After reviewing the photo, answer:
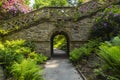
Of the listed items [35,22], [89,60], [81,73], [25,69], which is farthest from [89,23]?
[25,69]

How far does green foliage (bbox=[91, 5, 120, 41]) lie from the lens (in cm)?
1705

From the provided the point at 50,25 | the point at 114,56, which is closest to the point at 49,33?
the point at 50,25

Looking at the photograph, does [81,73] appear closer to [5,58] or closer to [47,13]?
[5,58]

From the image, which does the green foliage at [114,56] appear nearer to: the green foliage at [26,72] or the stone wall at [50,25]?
the green foliage at [26,72]

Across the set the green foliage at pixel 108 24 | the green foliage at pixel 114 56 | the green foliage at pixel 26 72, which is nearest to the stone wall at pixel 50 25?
the green foliage at pixel 108 24

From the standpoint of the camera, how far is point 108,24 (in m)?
17.7

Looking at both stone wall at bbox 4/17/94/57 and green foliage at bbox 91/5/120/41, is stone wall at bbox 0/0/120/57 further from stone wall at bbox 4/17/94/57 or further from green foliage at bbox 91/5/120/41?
green foliage at bbox 91/5/120/41

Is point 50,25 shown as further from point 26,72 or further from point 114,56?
point 114,56

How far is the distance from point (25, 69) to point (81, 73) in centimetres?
372

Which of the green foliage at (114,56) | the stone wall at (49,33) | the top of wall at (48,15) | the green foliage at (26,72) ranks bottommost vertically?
the green foliage at (26,72)

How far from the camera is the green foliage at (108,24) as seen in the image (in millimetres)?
→ 17048

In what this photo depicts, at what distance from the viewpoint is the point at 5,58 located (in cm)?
1238

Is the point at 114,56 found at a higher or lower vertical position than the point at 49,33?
lower

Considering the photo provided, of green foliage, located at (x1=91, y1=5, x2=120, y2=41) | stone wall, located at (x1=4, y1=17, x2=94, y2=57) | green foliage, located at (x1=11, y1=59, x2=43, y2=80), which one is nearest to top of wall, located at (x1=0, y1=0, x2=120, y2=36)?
stone wall, located at (x1=4, y1=17, x2=94, y2=57)
